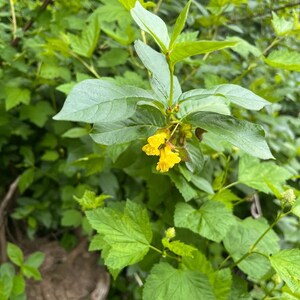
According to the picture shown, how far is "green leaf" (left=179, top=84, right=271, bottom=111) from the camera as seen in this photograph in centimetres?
52

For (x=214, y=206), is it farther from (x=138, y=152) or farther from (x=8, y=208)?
(x=8, y=208)

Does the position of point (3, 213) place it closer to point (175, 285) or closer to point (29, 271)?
point (29, 271)

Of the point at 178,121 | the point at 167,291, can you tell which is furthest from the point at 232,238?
the point at 178,121

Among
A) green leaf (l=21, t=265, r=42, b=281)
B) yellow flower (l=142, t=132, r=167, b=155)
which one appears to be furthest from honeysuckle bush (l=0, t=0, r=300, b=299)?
green leaf (l=21, t=265, r=42, b=281)

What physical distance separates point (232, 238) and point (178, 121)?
34 cm

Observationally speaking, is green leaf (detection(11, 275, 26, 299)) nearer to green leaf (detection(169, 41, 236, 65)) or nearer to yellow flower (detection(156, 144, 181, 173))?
yellow flower (detection(156, 144, 181, 173))

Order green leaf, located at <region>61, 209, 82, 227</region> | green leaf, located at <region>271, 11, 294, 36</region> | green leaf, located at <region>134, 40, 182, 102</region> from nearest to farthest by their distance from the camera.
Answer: green leaf, located at <region>134, 40, 182, 102</region>
green leaf, located at <region>271, 11, 294, 36</region>
green leaf, located at <region>61, 209, 82, 227</region>

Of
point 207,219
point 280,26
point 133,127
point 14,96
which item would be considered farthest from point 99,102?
point 14,96

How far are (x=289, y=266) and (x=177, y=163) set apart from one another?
0.84ft

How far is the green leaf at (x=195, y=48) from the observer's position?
1.49 feet

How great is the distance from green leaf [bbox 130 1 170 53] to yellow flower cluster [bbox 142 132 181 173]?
0.42ft

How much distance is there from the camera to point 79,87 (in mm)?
485

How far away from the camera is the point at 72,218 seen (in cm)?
114

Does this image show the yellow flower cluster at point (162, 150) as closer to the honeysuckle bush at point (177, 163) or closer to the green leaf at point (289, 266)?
the honeysuckle bush at point (177, 163)
